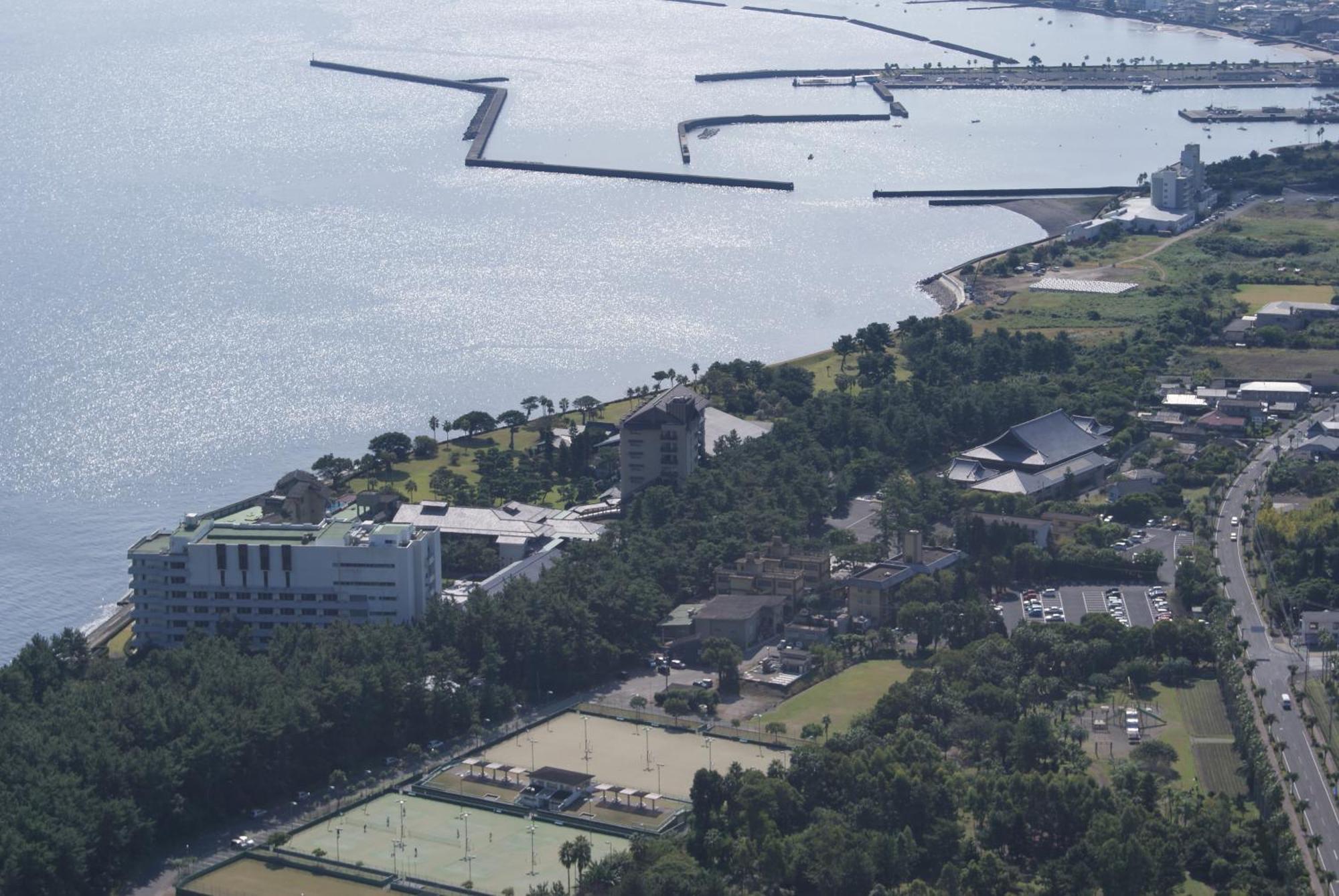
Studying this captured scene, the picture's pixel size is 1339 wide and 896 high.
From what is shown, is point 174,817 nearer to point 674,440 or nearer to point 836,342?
point 674,440

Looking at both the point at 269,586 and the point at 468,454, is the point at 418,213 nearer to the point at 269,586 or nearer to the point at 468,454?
the point at 468,454

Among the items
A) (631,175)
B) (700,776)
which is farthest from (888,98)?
(700,776)

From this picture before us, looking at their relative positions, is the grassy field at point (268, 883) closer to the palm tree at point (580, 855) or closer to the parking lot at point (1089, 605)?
the palm tree at point (580, 855)

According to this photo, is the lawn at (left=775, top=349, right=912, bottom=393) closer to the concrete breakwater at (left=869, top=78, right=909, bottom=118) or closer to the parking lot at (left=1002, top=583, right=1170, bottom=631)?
the parking lot at (left=1002, top=583, right=1170, bottom=631)

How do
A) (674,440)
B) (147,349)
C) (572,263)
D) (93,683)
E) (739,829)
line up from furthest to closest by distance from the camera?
(572,263) → (147,349) → (674,440) → (93,683) → (739,829)

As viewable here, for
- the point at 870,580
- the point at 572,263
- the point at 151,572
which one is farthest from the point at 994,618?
the point at 572,263

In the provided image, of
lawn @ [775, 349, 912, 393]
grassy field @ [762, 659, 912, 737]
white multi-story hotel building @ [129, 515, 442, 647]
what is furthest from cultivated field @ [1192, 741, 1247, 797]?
lawn @ [775, 349, 912, 393]
